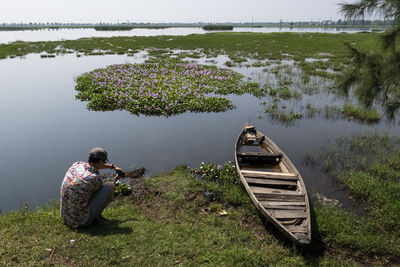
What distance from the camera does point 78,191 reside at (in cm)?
460

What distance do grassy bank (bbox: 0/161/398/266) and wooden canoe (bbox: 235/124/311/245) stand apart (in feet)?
1.35

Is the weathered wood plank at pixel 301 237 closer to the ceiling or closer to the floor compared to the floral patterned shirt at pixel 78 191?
closer to the floor

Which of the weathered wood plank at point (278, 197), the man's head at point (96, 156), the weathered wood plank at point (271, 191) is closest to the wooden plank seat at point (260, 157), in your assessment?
the weathered wood plank at point (271, 191)

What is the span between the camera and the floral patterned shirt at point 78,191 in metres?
4.59

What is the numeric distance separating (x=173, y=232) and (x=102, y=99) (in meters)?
11.8

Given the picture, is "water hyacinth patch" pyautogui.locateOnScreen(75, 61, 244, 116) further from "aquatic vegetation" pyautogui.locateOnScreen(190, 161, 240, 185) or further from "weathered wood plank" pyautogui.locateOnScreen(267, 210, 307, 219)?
"weathered wood plank" pyautogui.locateOnScreen(267, 210, 307, 219)

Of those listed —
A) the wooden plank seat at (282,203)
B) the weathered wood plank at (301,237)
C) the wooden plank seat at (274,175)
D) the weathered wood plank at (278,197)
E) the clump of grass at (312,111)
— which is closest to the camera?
the weathered wood plank at (301,237)

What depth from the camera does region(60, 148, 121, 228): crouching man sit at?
4.61 m


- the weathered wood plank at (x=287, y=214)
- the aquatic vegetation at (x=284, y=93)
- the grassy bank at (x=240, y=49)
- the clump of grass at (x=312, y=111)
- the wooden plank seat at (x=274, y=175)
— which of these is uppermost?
the grassy bank at (x=240, y=49)

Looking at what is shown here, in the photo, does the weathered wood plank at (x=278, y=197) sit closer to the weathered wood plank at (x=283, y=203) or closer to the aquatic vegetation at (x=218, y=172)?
the weathered wood plank at (x=283, y=203)

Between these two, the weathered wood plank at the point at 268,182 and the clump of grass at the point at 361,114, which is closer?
the weathered wood plank at the point at 268,182

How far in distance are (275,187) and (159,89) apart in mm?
10798

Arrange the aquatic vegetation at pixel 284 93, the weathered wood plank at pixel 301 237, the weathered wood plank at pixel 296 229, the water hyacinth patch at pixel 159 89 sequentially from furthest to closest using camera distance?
the aquatic vegetation at pixel 284 93 < the water hyacinth patch at pixel 159 89 < the weathered wood plank at pixel 296 229 < the weathered wood plank at pixel 301 237

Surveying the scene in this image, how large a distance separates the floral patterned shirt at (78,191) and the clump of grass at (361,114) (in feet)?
42.6
